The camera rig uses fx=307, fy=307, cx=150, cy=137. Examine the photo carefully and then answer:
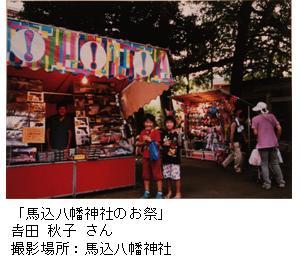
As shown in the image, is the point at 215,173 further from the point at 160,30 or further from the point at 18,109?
the point at 160,30

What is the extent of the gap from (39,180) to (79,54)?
1.98m

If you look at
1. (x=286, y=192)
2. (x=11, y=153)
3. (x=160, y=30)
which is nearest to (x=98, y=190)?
(x=11, y=153)

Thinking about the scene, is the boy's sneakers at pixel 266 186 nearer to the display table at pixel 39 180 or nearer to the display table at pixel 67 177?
the display table at pixel 67 177

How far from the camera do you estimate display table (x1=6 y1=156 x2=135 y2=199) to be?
4.49 metres

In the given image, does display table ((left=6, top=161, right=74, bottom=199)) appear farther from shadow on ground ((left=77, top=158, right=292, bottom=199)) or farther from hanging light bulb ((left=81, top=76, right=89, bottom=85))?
hanging light bulb ((left=81, top=76, right=89, bottom=85))

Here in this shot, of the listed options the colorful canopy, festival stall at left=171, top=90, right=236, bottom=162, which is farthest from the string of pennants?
the colorful canopy

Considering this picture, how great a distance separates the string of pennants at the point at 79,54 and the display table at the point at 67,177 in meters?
1.55

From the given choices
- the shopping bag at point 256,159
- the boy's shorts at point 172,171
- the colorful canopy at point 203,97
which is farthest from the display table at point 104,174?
the colorful canopy at point 203,97

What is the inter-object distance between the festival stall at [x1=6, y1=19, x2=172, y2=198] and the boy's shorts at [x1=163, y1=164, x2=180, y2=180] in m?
1.00

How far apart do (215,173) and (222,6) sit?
18.0ft

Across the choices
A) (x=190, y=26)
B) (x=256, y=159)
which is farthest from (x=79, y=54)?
(x=190, y=26)

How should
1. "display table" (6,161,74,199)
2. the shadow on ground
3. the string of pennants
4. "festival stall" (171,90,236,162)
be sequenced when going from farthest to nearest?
"festival stall" (171,90,236,162) → the shadow on ground → "display table" (6,161,74,199) → the string of pennants

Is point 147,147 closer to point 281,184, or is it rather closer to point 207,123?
point 281,184

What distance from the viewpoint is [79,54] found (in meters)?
4.32
